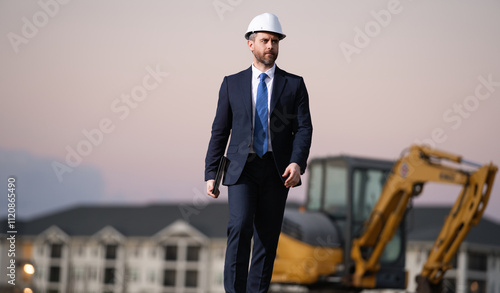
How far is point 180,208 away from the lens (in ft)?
257

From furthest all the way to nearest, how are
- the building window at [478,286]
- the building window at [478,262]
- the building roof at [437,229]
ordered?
the building roof at [437,229] < the building window at [478,262] < the building window at [478,286]

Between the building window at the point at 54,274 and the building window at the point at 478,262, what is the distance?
3790 cm

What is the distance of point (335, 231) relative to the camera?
632 inches

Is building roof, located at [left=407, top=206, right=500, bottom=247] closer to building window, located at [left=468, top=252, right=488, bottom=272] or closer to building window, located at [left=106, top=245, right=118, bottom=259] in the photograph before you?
building window, located at [left=468, top=252, right=488, bottom=272]

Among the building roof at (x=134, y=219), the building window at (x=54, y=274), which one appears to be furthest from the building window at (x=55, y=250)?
the building roof at (x=134, y=219)

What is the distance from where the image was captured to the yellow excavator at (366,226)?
613 inches

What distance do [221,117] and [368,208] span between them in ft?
37.6

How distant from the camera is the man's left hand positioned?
16.4 ft

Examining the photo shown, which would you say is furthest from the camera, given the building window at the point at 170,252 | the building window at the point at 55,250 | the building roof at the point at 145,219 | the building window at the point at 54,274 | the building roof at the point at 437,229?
the building window at the point at 54,274

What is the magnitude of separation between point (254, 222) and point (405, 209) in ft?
36.8

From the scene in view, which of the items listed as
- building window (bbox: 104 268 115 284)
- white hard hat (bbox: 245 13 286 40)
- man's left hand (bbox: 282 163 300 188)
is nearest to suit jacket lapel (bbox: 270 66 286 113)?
white hard hat (bbox: 245 13 286 40)

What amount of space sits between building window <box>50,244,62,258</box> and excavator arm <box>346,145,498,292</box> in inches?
2521

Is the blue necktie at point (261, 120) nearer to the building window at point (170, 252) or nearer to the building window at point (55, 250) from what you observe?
the building window at point (170, 252)

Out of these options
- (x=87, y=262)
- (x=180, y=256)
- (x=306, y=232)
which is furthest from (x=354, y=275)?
(x=87, y=262)
